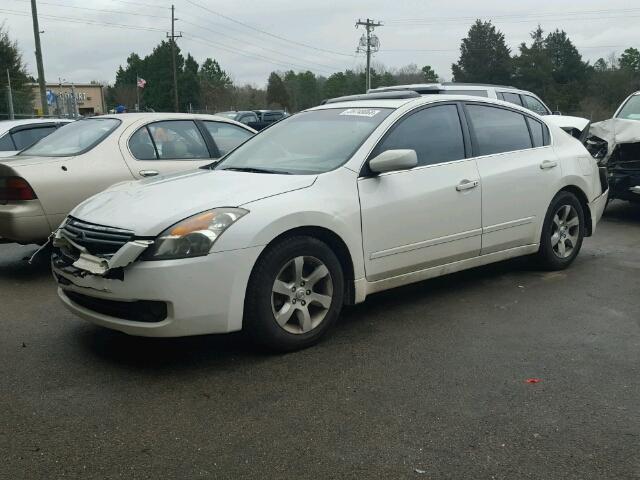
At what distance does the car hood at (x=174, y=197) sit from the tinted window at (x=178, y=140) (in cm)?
211

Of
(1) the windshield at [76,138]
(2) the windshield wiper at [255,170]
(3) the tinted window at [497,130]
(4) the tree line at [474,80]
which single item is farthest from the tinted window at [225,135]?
(4) the tree line at [474,80]

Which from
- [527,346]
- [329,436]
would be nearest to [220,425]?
[329,436]

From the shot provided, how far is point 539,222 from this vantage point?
18.3 ft

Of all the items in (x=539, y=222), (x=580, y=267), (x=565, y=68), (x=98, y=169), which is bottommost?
(x=580, y=267)

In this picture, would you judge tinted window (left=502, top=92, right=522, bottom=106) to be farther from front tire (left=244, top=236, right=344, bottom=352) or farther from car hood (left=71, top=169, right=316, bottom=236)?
front tire (left=244, top=236, right=344, bottom=352)

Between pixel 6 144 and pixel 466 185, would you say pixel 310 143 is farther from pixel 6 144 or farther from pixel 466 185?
pixel 6 144

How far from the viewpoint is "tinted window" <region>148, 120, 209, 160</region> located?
661cm

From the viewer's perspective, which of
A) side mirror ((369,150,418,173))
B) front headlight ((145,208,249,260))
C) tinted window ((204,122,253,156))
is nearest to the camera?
front headlight ((145,208,249,260))

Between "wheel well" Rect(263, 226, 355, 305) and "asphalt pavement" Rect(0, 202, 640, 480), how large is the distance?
1.06ft

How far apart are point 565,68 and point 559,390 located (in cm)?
7046

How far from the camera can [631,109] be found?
9.84 meters

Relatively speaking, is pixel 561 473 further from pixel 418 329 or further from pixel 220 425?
pixel 418 329

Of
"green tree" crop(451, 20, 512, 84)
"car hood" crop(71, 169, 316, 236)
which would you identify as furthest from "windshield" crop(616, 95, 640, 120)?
"green tree" crop(451, 20, 512, 84)

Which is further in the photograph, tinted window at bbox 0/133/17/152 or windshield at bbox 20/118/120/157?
tinted window at bbox 0/133/17/152
